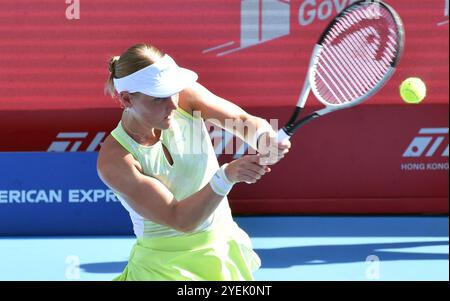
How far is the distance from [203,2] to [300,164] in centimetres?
132

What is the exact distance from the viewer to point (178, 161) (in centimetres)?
244

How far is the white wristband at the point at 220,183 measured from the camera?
7.30ft

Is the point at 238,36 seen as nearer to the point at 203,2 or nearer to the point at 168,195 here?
the point at 203,2

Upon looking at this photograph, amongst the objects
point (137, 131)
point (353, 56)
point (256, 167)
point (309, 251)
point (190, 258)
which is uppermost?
point (353, 56)

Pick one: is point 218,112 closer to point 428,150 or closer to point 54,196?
point 54,196

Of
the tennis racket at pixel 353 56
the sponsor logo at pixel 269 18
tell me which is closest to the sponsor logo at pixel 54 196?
the sponsor logo at pixel 269 18

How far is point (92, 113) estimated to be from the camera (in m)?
6.04

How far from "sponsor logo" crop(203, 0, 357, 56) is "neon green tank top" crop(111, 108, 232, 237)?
364cm

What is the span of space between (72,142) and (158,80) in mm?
3783

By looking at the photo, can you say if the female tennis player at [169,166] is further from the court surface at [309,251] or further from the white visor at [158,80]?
the court surface at [309,251]

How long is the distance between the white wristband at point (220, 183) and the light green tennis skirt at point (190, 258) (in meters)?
Answer: 0.24

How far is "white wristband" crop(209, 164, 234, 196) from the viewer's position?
7.30ft

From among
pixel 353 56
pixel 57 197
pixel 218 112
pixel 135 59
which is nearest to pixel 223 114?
pixel 218 112
